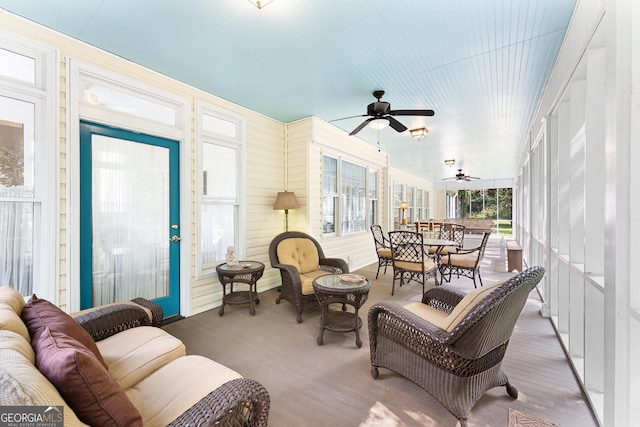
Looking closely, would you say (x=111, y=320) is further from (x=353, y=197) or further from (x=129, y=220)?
(x=353, y=197)

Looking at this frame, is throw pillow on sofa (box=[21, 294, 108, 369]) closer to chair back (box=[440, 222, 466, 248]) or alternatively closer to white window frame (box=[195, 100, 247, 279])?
white window frame (box=[195, 100, 247, 279])

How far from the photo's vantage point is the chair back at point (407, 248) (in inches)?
168

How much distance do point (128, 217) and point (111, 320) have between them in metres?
1.45

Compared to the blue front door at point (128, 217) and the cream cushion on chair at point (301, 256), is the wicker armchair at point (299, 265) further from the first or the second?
the blue front door at point (128, 217)

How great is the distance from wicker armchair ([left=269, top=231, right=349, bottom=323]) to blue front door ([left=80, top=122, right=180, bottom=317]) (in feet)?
4.40

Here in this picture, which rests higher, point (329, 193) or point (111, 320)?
point (329, 193)

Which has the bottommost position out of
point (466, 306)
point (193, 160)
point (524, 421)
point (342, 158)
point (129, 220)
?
point (524, 421)

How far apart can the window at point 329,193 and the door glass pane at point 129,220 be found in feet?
8.98

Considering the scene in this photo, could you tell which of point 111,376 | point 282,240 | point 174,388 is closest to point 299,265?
point 282,240

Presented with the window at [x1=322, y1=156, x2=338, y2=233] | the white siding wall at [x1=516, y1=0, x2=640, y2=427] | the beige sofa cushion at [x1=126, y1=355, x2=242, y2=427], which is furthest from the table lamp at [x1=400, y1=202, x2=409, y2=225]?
the beige sofa cushion at [x1=126, y1=355, x2=242, y2=427]

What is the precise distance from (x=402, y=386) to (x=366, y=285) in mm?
995

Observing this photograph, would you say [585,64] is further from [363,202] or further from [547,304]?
[363,202]

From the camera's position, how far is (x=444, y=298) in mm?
2438

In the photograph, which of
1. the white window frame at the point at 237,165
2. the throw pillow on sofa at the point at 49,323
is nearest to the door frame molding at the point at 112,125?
the white window frame at the point at 237,165
